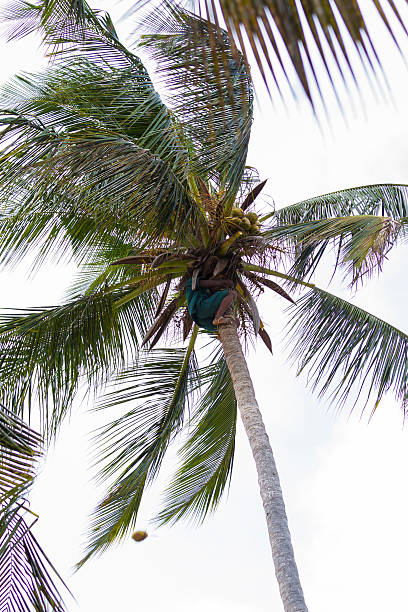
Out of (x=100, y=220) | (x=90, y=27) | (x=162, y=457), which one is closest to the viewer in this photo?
(x=100, y=220)

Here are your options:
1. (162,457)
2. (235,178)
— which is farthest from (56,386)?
(235,178)

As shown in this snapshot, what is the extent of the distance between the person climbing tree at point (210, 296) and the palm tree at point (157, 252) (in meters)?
0.12

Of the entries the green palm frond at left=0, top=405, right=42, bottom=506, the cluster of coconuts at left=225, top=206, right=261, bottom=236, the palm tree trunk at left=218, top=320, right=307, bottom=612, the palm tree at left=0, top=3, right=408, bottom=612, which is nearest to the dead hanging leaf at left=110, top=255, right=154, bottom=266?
the palm tree at left=0, top=3, right=408, bottom=612

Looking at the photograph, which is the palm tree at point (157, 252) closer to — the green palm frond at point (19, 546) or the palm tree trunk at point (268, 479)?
the palm tree trunk at point (268, 479)

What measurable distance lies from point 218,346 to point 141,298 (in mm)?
1107

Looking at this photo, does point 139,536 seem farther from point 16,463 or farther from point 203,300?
A: point 16,463

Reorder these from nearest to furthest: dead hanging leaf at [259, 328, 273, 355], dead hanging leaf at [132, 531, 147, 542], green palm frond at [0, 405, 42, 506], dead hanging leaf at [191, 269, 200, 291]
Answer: green palm frond at [0, 405, 42, 506]
dead hanging leaf at [191, 269, 200, 291]
dead hanging leaf at [259, 328, 273, 355]
dead hanging leaf at [132, 531, 147, 542]

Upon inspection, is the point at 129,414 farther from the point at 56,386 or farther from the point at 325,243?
the point at 325,243

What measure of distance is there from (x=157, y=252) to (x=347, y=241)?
5.46 ft

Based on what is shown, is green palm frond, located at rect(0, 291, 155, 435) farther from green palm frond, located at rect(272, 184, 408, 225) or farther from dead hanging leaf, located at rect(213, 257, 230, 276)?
green palm frond, located at rect(272, 184, 408, 225)

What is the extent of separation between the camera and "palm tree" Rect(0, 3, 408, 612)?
5.69 metres

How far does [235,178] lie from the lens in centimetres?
578

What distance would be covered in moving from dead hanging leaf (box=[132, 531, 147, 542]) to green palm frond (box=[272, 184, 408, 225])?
3326 mm

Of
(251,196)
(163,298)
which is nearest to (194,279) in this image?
(163,298)
